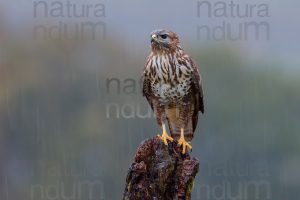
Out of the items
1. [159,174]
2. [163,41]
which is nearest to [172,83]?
[163,41]

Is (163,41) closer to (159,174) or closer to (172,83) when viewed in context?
(172,83)

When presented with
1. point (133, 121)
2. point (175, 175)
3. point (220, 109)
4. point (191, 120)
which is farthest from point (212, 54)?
point (175, 175)

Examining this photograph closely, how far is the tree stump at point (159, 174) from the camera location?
2268 millimetres

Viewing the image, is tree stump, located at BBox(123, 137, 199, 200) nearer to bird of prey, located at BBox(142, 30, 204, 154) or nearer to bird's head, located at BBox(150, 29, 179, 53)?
bird of prey, located at BBox(142, 30, 204, 154)

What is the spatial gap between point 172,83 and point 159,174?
548mm

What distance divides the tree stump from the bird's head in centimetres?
48

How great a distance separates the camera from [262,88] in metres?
6.56

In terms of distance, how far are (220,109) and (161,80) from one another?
12.1 ft

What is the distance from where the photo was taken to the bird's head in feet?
8.85

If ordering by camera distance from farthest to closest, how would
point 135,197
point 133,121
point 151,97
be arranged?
point 133,121 < point 151,97 < point 135,197

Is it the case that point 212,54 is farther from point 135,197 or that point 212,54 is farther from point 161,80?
point 135,197

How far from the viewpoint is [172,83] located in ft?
9.04

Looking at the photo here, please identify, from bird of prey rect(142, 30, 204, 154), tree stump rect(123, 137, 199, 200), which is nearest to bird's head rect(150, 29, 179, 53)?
bird of prey rect(142, 30, 204, 154)

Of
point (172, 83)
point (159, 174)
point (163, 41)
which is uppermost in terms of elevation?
point (163, 41)
